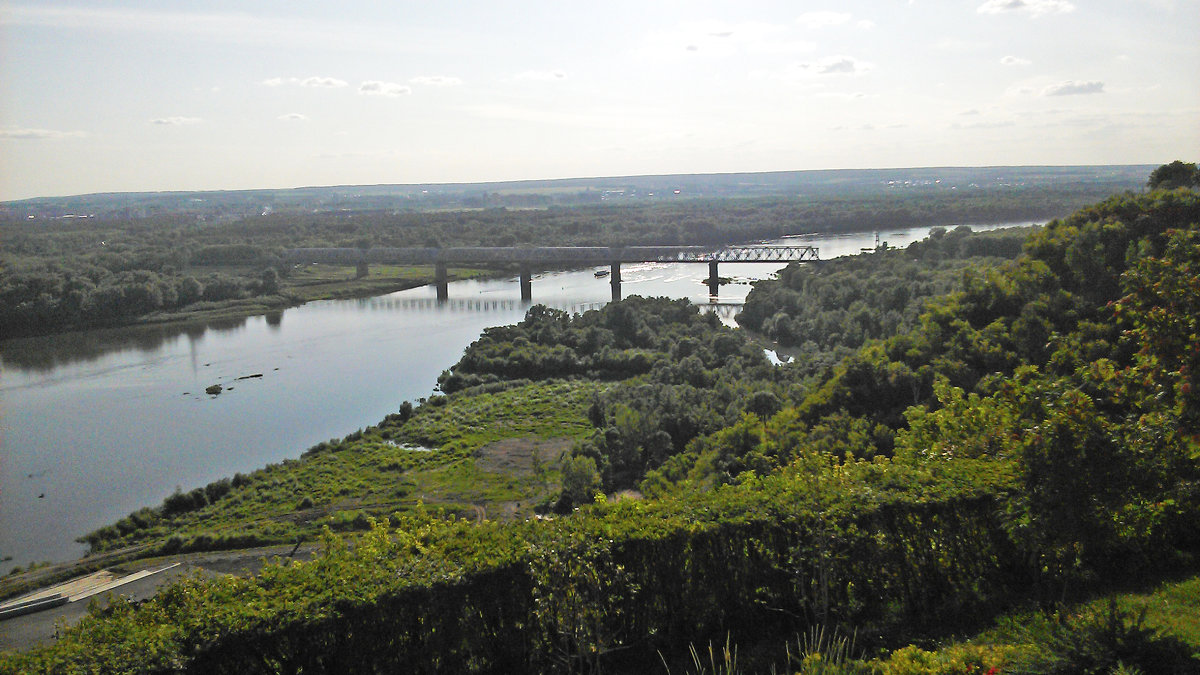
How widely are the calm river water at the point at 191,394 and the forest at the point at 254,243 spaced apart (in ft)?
8.58

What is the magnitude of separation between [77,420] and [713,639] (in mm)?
25280

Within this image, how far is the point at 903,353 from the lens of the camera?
1723 cm

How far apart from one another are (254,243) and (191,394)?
43783 mm

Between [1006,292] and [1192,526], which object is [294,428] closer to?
[1006,292]

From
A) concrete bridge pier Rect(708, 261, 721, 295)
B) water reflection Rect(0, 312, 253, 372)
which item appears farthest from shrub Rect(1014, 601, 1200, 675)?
concrete bridge pier Rect(708, 261, 721, 295)

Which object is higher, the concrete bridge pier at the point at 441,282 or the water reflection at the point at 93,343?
the concrete bridge pier at the point at 441,282

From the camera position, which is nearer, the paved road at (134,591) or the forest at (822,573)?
Answer: the forest at (822,573)

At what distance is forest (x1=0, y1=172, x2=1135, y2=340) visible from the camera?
142ft

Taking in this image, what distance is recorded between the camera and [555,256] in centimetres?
5788

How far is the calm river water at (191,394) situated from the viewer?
65.9ft

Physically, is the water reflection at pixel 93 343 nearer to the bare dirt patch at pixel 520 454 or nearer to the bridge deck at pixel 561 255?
A: the bridge deck at pixel 561 255

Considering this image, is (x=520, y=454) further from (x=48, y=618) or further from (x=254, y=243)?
(x=254, y=243)

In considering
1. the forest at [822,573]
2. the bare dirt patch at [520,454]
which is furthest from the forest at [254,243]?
the forest at [822,573]

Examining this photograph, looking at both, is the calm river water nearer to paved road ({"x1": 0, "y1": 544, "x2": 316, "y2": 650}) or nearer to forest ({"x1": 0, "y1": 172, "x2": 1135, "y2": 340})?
forest ({"x1": 0, "y1": 172, "x2": 1135, "y2": 340})
